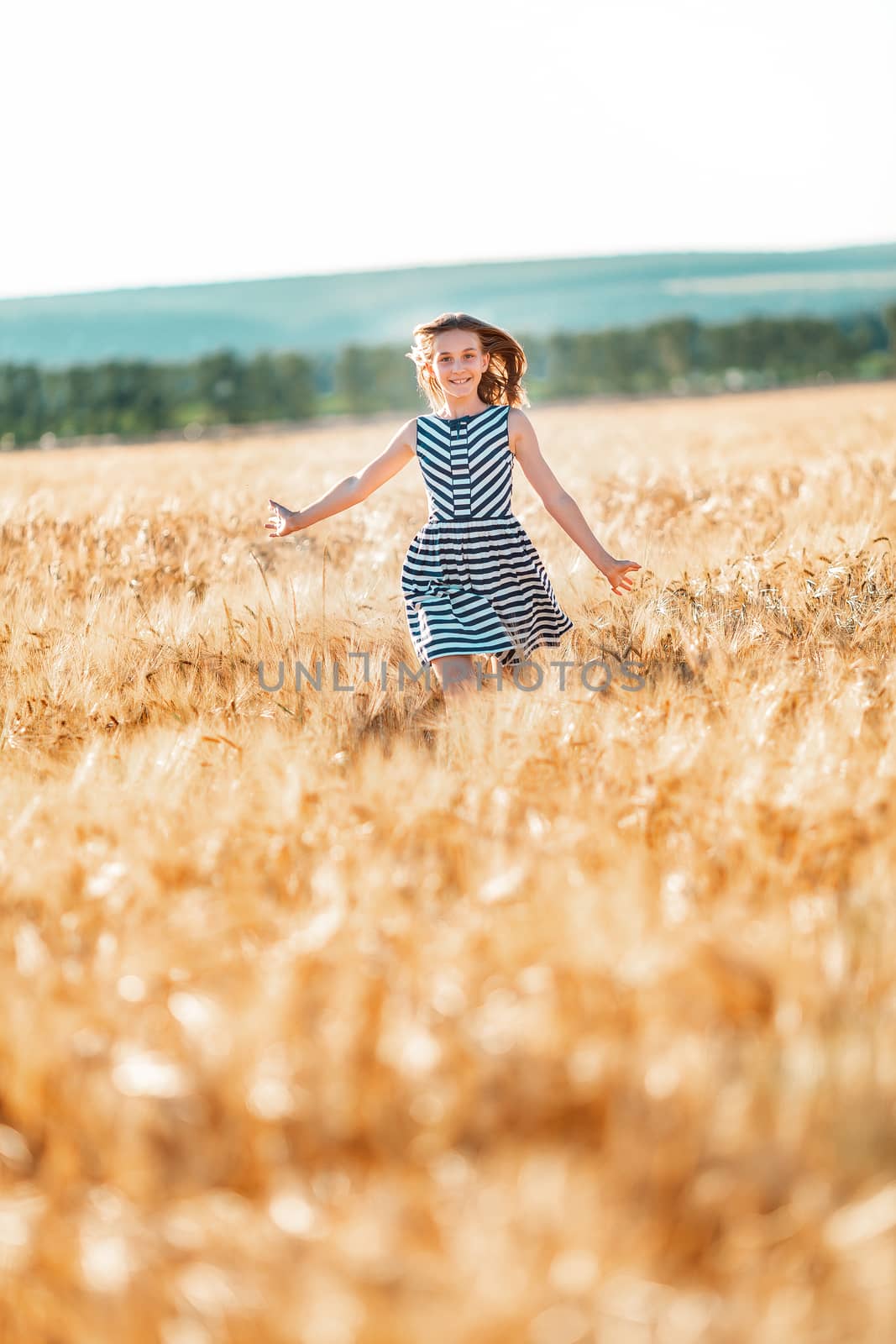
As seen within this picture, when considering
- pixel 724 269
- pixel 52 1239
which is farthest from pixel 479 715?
pixel 724 269

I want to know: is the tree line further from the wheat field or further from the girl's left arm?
the wheat field

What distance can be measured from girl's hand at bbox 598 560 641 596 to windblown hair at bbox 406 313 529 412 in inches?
37.6

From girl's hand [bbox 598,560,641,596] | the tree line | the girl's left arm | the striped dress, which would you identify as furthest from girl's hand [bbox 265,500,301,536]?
the tree line

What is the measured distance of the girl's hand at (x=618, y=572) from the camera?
4004 mm

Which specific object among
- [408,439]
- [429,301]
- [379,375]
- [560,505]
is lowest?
[560,505]

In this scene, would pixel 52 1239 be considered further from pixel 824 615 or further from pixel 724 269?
pixel 724 269

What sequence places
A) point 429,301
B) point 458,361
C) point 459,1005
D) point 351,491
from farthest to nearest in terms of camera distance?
point 429,301 → point 458,361 → point 351,491 → point 459,1005

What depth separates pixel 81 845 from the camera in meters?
2.32

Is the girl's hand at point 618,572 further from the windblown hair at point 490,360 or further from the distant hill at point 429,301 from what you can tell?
the distant hill at point 429,301

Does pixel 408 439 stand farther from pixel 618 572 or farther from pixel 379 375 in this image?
pixel 379 375

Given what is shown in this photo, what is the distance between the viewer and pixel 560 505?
4301mm

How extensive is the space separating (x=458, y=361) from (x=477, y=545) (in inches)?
25.9

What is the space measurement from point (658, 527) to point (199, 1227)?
5.12 m

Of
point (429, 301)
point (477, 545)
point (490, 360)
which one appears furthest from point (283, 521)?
point (429, 301)
